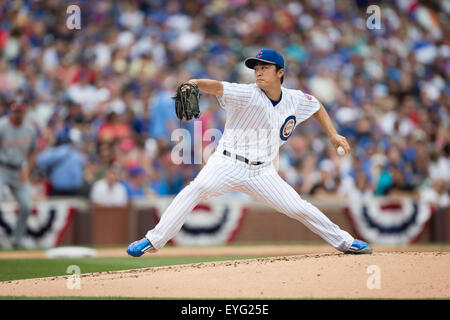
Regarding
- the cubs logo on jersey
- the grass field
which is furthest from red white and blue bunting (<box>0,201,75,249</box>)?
the cubs logo on jersey

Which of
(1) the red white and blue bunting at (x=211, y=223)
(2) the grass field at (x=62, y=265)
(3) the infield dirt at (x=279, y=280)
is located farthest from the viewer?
(1) the red white and blue bunting at (x=211, y=223)

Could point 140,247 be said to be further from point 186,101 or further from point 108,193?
point 108,193

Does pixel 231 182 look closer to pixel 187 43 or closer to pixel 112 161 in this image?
pixel 112 161

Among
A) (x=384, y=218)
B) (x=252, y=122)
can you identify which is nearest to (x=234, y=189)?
(x=252, y=122)

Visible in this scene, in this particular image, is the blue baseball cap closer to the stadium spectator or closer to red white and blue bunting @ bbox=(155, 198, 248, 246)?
red white and blue bunting @ bbox=(155, 198, 248, 246)

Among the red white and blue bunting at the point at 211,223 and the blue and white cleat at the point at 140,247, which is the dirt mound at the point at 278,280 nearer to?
the blue and white cleat at the point at 140,247

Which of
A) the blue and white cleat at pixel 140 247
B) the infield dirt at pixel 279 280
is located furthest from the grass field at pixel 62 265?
the blue and white cleat at pixel 140 247
